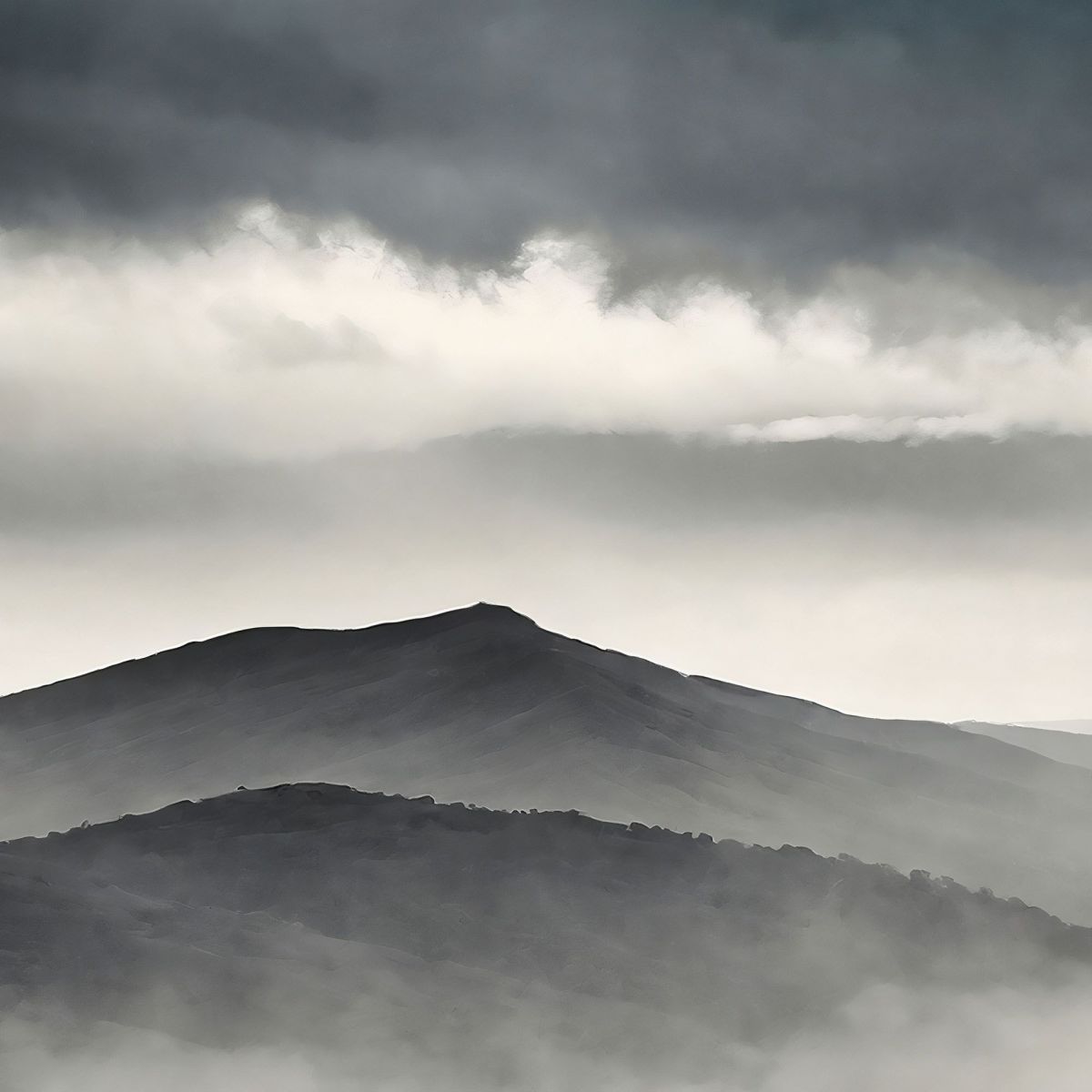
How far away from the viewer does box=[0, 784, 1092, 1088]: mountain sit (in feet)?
207

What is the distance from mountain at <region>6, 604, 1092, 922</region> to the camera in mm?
138000

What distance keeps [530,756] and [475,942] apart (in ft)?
204

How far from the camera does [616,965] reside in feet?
248

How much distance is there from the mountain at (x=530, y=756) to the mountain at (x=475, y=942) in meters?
35.2

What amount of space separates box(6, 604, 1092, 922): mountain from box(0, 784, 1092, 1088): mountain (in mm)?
35246

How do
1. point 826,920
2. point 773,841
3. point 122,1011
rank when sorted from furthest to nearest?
point 773,841
point 826,920
point 122,1011

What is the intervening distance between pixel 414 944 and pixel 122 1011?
18.4m

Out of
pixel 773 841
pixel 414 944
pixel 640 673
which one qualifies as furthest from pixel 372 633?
pixel 414 944

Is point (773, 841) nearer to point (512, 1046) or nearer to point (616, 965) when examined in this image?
point (616, 965)

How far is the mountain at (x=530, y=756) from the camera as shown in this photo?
453 ft

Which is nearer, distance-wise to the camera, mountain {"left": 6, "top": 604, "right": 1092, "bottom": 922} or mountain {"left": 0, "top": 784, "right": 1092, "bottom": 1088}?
mountain {"left": 0, "top": 784, "right": 1092, "bottom": 1088}

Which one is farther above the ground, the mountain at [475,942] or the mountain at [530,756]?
the mountain at [530,756]

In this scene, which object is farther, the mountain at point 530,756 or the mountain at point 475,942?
the mountain at point 530,756

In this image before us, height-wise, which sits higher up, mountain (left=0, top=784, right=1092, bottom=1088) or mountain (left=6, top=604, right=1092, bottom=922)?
mountain (left=6, top=604, right=1092, bottom=922)
